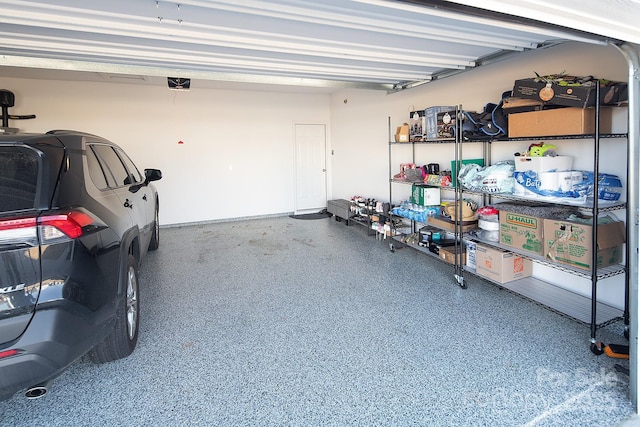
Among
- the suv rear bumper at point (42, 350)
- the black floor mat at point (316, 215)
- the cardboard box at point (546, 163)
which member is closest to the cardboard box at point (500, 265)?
the cardboard box at point (546, 163)

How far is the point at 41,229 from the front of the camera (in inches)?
61.7

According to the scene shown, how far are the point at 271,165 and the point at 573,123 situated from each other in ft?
18.8

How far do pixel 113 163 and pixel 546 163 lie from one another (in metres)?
3.45

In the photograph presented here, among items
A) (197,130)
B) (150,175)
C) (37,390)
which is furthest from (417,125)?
(197,130)

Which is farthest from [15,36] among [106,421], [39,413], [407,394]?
[407,394]

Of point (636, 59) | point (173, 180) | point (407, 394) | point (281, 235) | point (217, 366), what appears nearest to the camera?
point (636, 59)

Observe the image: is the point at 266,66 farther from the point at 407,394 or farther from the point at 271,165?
the point at 271,165

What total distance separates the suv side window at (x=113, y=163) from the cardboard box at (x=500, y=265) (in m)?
3.17

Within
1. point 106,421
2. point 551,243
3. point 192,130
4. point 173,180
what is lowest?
point 106,421

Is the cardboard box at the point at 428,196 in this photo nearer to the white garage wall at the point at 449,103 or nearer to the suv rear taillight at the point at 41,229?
the white garage wall at the point at 449,103

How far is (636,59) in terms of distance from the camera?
5.91ft

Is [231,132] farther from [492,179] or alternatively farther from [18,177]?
[18,177]

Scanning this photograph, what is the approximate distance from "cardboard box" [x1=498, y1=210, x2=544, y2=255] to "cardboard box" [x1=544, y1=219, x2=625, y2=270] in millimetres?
98

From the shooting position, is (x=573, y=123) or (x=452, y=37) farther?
(x=452, y=37)
